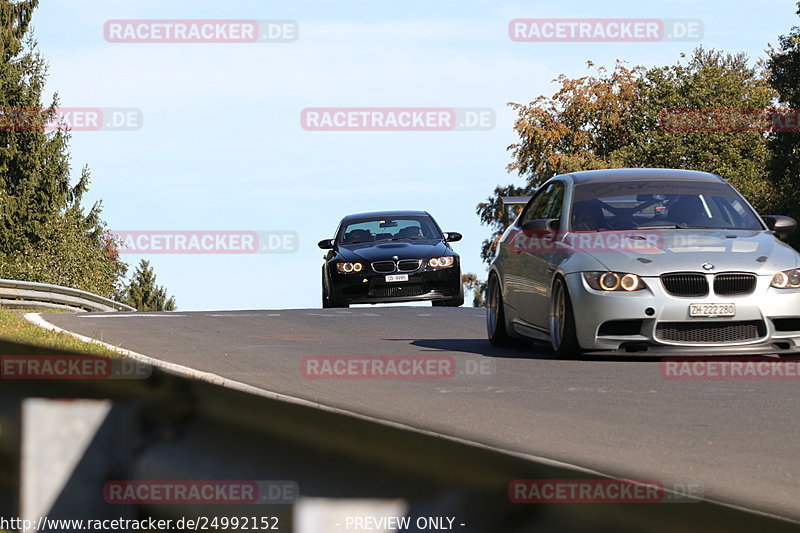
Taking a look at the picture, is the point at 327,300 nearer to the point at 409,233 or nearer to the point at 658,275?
the point at 409,233

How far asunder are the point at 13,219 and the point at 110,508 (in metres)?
58.2

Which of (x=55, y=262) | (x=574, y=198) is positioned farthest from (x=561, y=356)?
(x=55, y=262)

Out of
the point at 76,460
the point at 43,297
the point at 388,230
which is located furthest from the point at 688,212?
the point at 43,297

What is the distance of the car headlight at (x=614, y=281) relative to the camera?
37.6 ft

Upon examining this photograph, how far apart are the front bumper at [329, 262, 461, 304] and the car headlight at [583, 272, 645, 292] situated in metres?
12.4

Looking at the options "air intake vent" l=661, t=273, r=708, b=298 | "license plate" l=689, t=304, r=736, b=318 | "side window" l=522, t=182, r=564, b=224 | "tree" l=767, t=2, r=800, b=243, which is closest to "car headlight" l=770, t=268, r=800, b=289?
"license plate" l=689, t=304, r=736, b=318

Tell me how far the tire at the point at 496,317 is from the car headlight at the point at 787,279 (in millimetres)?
2996

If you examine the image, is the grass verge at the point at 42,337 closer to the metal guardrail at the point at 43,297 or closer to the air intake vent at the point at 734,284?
the air intake vent at the point at 734,284

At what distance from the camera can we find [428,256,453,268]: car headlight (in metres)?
24.1

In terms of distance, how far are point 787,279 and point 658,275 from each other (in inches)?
44.0

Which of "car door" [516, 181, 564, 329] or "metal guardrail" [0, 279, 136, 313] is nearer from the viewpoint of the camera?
"car door" [516, 181, 564, 329]

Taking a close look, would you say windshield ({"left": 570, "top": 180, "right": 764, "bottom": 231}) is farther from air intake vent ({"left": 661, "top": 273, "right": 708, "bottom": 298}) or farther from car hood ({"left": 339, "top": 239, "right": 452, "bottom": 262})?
car hood ({"left": 339, "top": 239, "right": 452, "bottom": 262})

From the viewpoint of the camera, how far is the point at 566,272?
38.7 ft

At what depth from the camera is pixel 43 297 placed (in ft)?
113
